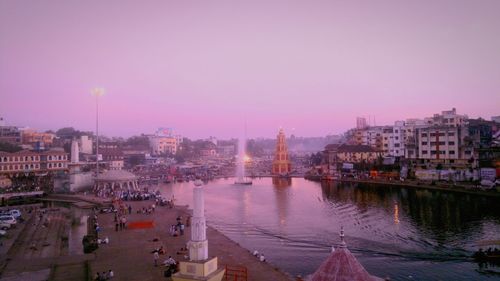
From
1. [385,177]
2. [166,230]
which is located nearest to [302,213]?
[166,230]

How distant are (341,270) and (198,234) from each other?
461cm

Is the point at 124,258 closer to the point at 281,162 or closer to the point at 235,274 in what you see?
the point at 235,274

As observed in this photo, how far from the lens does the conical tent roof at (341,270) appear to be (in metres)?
10.4

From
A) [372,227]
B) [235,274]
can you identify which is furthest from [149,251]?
[372,227]

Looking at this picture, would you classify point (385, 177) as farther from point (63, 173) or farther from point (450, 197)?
point (63, 173)

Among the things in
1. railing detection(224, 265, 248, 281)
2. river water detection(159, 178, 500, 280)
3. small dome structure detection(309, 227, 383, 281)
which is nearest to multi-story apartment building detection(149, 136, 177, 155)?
river water detection(159, 178, 500, 280)

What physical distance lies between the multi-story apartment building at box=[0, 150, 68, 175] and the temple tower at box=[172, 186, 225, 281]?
47926 mm

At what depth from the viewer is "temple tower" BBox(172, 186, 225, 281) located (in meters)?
12.2

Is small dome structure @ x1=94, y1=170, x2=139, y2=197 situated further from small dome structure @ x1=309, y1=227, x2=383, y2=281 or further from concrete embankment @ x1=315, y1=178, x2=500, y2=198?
small dome structure @ x1=309, y1=227, x2=383, y2=281

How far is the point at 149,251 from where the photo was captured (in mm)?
21297

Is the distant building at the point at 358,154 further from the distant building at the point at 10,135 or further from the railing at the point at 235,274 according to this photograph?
the distant building at the point at 10,135

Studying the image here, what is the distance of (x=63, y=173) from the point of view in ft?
179

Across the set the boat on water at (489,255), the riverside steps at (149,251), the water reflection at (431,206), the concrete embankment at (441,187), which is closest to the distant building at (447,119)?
the concrete embankment at (441,187)

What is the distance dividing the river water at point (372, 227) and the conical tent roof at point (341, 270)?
954 cm
